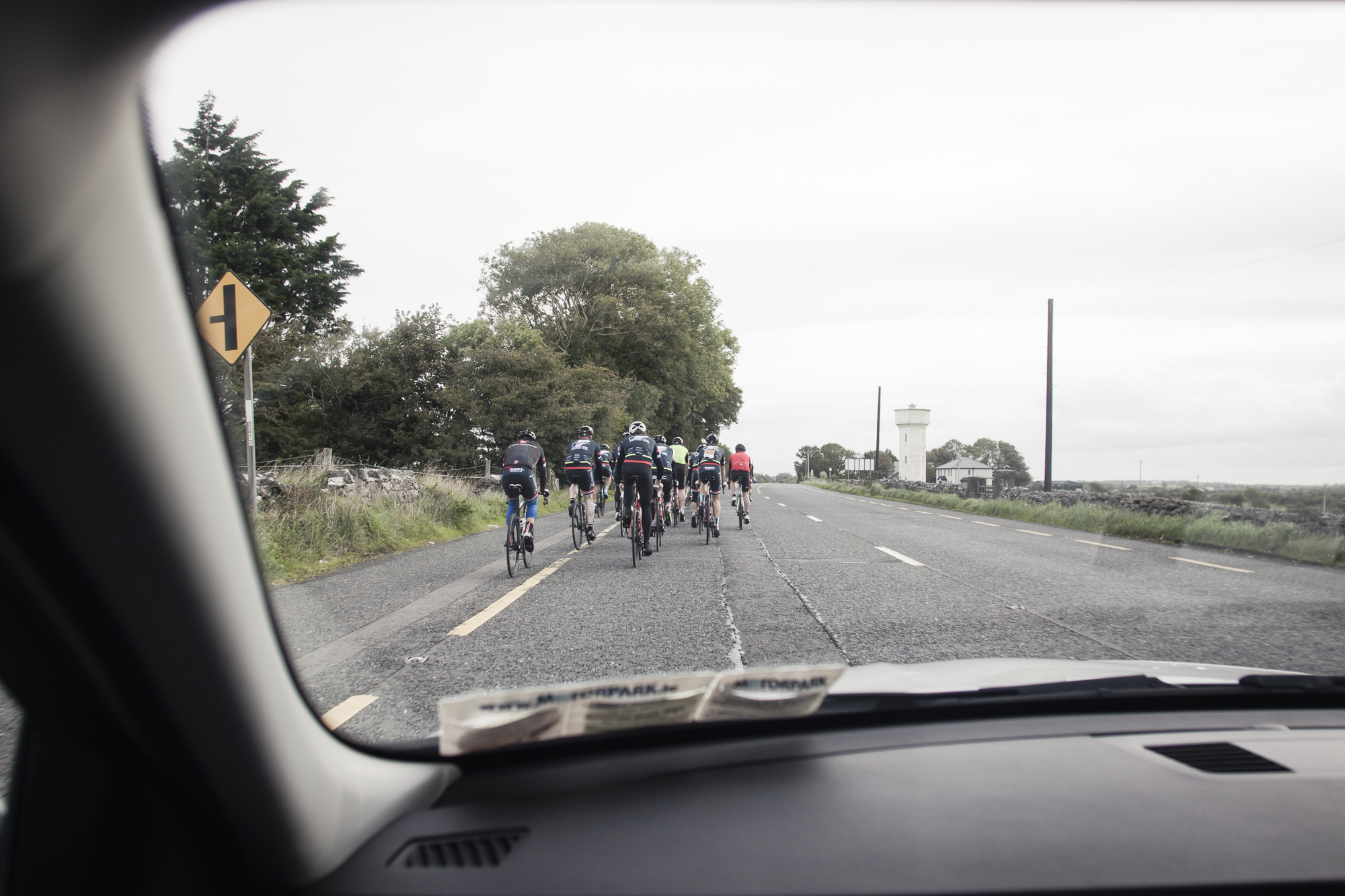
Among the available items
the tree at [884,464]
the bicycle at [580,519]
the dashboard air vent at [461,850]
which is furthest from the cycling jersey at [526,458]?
the tree at [884,464]

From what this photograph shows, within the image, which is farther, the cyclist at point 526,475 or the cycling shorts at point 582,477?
the cycling shorts at point 582,477

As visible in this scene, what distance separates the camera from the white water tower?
60.8m

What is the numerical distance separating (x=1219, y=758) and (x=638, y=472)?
29.0 ft

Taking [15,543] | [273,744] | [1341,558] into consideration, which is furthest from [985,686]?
[1341,558]

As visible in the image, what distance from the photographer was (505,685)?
156 inches

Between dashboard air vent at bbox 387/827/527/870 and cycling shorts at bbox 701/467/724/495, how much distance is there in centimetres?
1108

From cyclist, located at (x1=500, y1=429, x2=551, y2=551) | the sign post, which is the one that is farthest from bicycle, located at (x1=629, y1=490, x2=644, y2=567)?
the sign post

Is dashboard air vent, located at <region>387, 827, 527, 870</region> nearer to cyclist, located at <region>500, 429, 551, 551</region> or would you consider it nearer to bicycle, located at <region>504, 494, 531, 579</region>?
bicycle, located at <region>504, 494, 531, 579</region>

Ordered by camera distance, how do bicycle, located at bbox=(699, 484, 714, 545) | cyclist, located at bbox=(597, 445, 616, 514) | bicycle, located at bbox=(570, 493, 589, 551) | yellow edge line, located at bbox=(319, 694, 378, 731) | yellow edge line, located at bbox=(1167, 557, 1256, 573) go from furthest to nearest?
cyclist, located at bbox=(597, 445, 616, 514)
bicycle, located at bbox=(699, 484, 714, 545)
bicycle, located at bbox=(570, 493, 589, 551)
yellow edge line, located at bbox=(1167, 557, 1256, 573)
yellow edge line, located at bbox=(319, 694, 378, 731)

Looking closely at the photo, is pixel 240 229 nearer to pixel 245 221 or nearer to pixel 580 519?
pixel 245 221

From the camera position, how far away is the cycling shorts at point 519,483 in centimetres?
932

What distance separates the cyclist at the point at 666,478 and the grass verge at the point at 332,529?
155 inches

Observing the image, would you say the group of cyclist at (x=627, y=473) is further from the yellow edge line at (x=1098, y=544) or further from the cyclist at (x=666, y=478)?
the yellow edge line at (x=1098, y=544)

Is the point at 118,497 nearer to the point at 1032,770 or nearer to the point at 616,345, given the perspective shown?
the point at 1032,770
